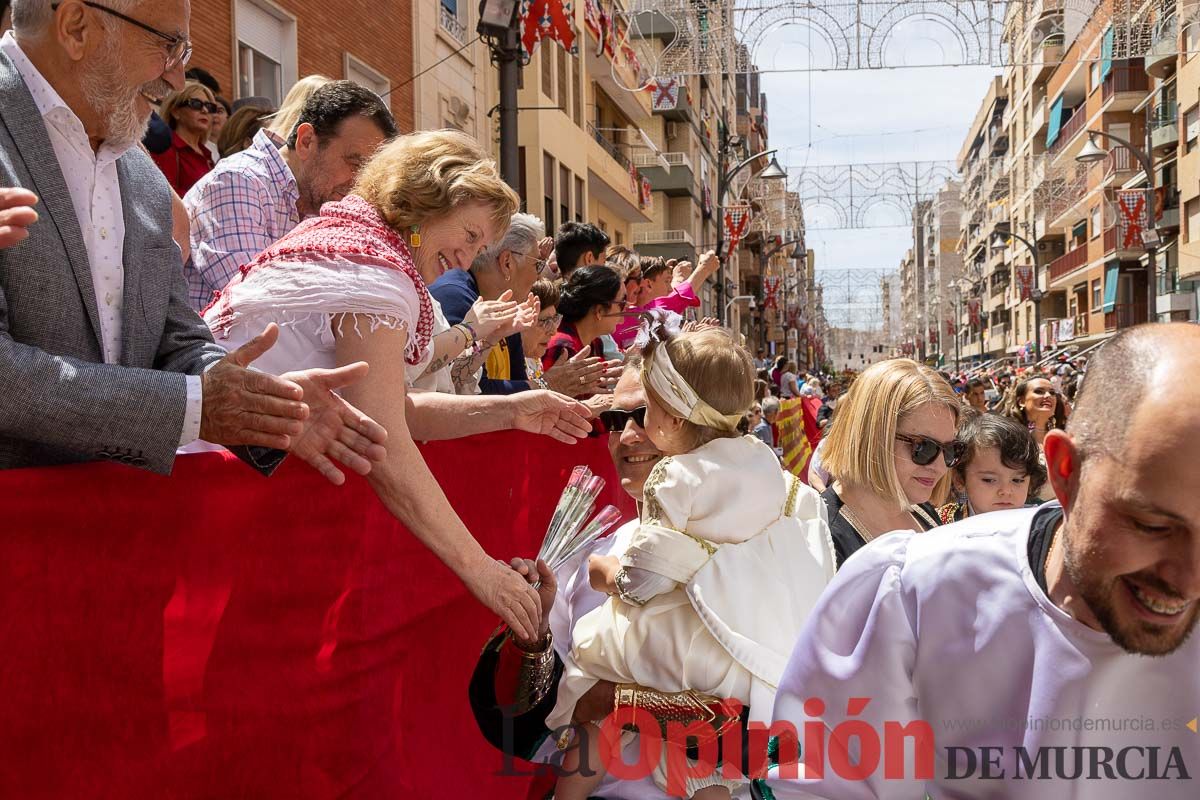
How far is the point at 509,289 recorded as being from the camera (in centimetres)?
488

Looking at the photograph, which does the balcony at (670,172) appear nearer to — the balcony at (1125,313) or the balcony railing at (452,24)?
the balcony at (1125,313)

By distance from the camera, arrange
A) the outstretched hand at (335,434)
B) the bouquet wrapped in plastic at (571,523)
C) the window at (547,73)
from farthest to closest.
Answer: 1. the window at (547,73)
2. the bouquet wrapped in plastic at (571,523)
3. the outstretched hand at (335,434)

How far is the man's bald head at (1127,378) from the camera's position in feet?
5.02

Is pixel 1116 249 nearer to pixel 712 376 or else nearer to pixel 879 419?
pixel 879 419

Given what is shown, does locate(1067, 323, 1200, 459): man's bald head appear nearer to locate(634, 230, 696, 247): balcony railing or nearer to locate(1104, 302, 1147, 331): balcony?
locate(634, 230, 696, 247): balcony railing

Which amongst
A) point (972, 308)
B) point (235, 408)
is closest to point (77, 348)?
point (235, 408)

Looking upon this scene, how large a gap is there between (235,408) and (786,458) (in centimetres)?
1197

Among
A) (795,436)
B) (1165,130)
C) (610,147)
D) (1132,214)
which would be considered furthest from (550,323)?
(1165,130)

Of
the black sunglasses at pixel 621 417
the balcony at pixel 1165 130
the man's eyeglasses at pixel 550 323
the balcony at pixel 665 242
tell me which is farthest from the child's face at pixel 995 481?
the balcony at pixel 1165 130

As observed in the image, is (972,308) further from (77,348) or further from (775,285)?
(77,348)

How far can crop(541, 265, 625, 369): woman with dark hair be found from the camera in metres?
5.89

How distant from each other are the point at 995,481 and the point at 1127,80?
49.1 meters

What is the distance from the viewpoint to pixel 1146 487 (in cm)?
149

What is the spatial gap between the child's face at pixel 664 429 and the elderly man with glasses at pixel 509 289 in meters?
1.01
